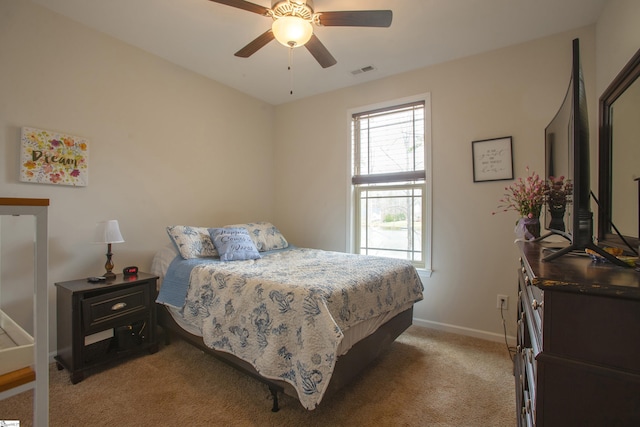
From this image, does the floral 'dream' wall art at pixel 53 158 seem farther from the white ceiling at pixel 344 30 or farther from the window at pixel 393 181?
the window at pixel 393 181

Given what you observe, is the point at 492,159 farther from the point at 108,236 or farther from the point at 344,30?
Result: the point at 108,236

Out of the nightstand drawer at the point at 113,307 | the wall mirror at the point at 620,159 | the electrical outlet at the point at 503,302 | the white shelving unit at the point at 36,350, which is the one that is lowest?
the electrical outlet at the point at 503,302

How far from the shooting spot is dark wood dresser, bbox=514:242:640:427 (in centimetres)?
68

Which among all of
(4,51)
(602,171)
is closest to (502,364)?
(602,171)

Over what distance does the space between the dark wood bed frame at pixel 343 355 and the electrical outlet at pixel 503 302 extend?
0.84 m

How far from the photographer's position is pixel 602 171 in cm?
188

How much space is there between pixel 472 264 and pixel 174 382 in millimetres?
2647

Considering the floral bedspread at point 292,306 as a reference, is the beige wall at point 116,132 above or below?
above

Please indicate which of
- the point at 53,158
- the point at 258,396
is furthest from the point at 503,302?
the point at 53,158

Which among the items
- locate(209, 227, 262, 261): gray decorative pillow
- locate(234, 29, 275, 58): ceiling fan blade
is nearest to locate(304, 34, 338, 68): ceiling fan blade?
locate(234, 29, 275, 58): ceiling fan blade

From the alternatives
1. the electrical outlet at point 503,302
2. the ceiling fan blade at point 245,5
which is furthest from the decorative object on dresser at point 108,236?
the electrical outlet at point 503,302

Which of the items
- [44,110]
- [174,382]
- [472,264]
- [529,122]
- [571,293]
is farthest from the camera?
[472,264]

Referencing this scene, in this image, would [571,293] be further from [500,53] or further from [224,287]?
[500,53]

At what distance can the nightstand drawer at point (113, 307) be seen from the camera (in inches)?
81.0
